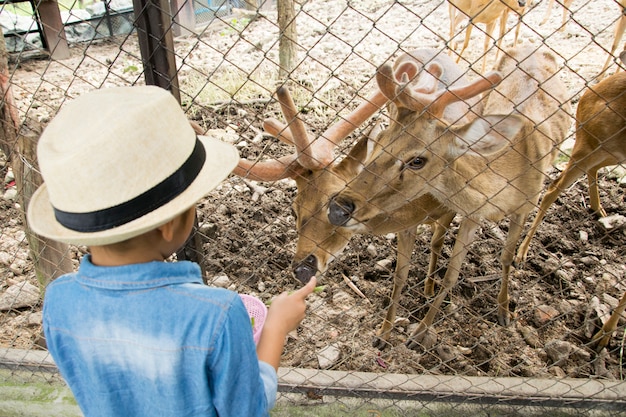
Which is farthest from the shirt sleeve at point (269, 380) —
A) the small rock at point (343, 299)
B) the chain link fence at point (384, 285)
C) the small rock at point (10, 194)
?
the small rock at point (10, 194)

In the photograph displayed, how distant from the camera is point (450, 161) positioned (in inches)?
114

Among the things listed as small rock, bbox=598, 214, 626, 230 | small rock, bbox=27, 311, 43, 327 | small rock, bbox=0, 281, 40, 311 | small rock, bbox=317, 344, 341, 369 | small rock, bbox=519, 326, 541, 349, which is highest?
small rock, bbox=0, 281, 40, 311

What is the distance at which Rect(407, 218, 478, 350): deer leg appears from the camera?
10.8ft

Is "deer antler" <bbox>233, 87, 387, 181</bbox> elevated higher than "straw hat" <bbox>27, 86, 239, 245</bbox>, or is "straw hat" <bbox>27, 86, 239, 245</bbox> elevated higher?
"straw hat" <bbox>27, 86, 239, 245</bbox>

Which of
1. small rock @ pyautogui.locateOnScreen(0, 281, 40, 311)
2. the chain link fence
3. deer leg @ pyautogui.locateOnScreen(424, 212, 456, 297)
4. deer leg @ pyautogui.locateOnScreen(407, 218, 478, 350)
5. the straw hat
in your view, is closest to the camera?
the straw hat

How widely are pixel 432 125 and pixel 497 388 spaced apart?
1404mm

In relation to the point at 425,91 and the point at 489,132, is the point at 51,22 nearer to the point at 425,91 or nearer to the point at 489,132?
the point at 425,91

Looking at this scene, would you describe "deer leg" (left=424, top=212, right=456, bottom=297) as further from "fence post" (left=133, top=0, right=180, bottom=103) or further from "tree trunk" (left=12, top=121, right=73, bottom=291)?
"tree trunk" (left=12, top=121, right=73, bottom=291)

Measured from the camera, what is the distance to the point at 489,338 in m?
3.39

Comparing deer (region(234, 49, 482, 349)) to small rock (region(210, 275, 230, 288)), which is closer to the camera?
deer (region(234, 49, 482, 349))

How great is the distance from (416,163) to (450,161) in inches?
8.0

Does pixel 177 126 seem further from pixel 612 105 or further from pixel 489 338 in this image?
pixel 612 105

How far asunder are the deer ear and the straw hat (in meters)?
1.64

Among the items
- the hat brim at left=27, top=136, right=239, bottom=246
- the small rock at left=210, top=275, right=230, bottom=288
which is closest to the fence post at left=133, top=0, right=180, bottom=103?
the hat brim at left=27, top=136, right=239, bottom=246
